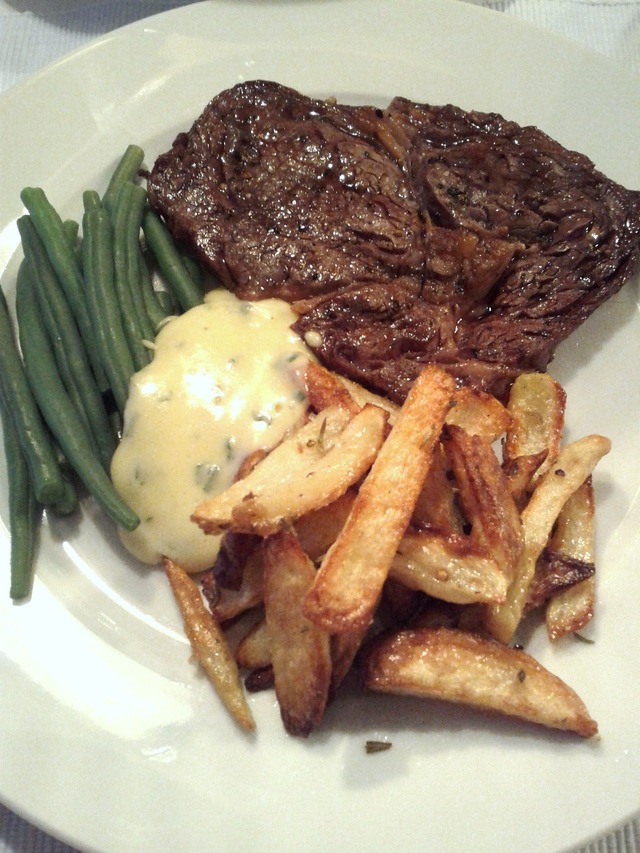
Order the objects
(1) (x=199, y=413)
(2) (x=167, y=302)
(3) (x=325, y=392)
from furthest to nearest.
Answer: (2) (x=167, y=302) → (1) (x=199, y=413) → (3) (x=325, y=392)

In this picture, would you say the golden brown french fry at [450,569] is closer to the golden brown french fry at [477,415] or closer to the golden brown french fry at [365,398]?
the golden brown french fry at [477,415]

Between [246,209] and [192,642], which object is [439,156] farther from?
[192,642]

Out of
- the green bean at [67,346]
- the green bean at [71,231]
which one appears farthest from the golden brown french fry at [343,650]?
the green bean at [71,231]

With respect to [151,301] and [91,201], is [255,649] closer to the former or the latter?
[151,301]

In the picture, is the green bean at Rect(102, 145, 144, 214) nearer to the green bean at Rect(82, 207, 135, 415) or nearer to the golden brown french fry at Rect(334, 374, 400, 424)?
the green bean at Rect(82, 207, 135, 415)

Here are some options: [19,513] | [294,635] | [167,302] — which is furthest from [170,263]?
[294,635]

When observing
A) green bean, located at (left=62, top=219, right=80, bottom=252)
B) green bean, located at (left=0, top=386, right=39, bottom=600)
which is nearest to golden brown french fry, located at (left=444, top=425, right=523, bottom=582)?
green bean, located at (left=0, top=386, right=39, bottom=600)
